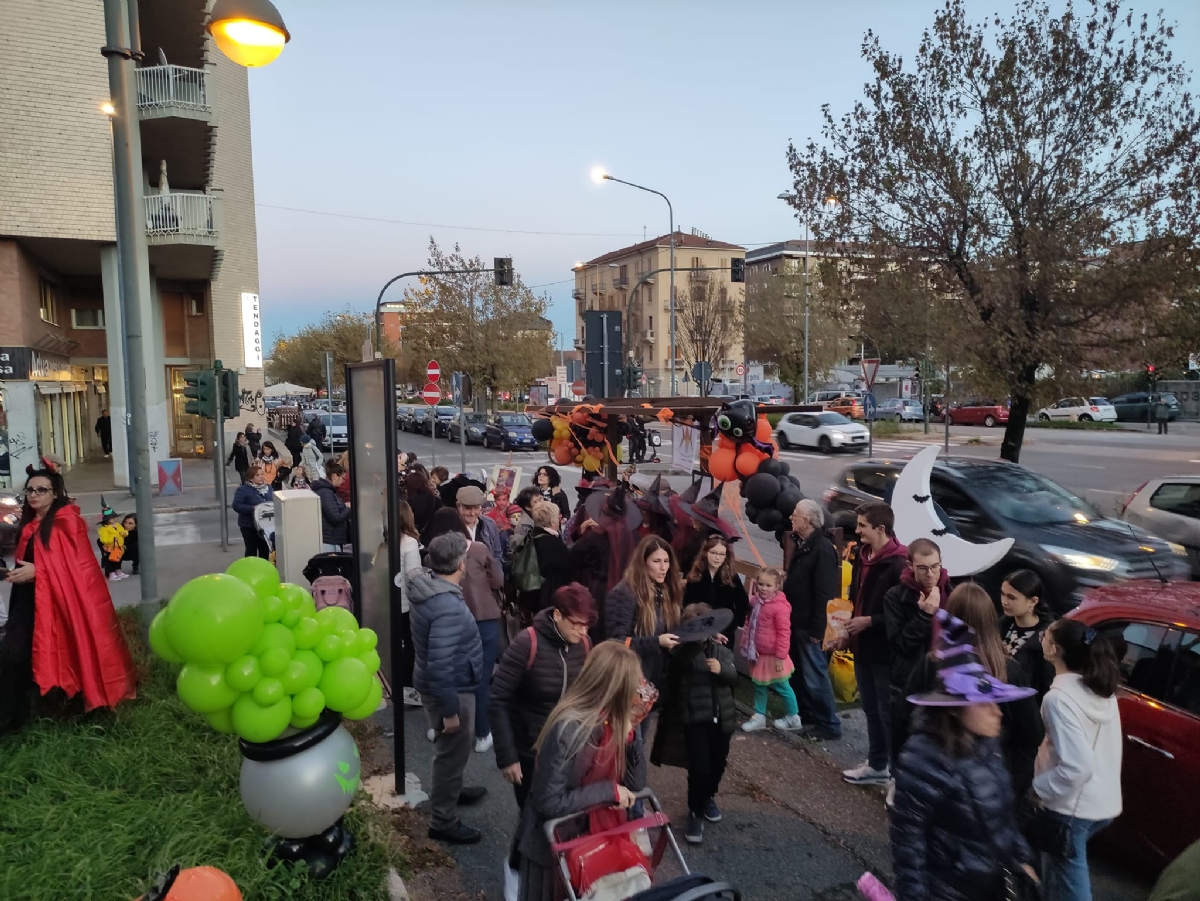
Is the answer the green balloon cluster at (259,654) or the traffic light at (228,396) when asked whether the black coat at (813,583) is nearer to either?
the green balloon cluster at (259,654)

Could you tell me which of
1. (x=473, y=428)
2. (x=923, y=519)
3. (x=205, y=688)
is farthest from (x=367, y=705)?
(x=473, y=428)

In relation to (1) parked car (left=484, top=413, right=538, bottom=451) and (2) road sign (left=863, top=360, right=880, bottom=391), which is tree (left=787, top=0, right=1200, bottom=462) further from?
(1) parked car (left=484, top=413, right=538, bottom=451)

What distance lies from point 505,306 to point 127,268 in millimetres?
39202

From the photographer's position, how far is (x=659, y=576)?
487 centimetres

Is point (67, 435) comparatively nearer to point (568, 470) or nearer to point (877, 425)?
point (568, 470)

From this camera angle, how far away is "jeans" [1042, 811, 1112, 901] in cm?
342

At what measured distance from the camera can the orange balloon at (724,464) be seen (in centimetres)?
762

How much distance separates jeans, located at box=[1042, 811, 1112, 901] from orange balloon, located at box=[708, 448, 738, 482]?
14.5ft

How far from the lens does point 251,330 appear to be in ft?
105

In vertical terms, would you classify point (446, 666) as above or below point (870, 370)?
below

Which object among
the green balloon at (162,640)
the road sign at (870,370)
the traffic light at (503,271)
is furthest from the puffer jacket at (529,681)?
the traffic light at (503,271)

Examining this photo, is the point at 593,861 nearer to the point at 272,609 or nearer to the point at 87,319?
the point at 272,609

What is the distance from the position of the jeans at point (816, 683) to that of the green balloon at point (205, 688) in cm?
389

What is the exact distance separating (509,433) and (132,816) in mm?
29591
